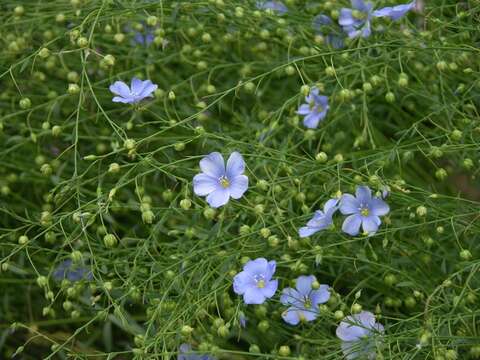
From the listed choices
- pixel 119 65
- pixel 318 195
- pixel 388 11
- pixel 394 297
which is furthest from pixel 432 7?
pixel 119 65

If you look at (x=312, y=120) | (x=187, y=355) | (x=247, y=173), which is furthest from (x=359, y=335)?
(x=312, y=120)

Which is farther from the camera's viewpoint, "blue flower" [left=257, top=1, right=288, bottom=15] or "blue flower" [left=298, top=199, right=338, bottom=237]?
"blue flower" [left=257, top=1, right=288, bottom=15]

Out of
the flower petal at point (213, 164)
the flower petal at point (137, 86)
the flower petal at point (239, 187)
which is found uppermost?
the flower petal at point (137, 86)

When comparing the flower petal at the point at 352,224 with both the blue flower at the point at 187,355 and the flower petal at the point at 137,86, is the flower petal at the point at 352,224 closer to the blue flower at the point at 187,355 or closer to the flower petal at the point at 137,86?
the blue flower at the point at 187,355

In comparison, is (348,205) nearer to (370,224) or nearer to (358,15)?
(370,224)

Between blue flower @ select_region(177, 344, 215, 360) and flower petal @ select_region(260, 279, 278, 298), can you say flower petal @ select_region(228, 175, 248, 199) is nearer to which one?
flower petal @ select_region(260, 279, 278, 298)

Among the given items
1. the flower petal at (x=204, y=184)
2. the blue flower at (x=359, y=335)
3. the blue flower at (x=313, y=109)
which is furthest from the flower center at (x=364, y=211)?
the blue flower at (x=313, y=109)

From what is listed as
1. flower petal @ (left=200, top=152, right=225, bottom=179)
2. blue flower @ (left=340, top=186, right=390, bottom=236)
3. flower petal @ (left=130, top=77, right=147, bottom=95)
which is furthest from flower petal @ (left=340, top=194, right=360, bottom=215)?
flower petal @ (left=130, top=77, right=147, bottom=95)

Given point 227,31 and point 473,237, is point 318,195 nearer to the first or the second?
point 473,237
